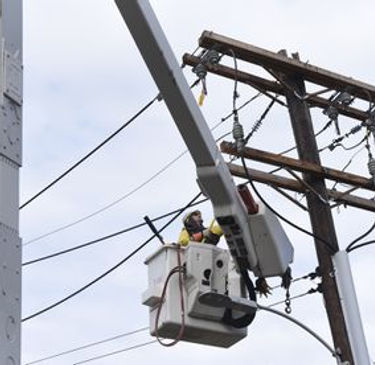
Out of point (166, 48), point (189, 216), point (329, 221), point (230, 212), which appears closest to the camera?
point (166, 48)

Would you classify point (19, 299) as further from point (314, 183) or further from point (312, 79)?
point (312, 79)

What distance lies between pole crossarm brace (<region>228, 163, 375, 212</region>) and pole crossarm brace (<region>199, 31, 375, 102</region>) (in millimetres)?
1285

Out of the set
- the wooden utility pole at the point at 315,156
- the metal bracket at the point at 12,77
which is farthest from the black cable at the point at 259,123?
the metal bracket at the point at 12,77

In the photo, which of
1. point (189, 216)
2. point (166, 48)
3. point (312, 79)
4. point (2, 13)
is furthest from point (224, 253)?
point (312, 79)

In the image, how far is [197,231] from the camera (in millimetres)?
7730

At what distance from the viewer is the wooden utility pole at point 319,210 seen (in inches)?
371

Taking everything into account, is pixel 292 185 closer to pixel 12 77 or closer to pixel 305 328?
pixel 305 328

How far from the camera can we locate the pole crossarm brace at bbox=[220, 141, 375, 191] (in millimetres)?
9945

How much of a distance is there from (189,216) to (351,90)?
3.95m

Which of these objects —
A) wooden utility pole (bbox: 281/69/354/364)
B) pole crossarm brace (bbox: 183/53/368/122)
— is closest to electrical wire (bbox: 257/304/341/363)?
wooden utility pole (bbox: 281/69/354/364)

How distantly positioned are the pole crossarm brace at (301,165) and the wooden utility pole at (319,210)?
12 centimetres

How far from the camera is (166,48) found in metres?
5.36

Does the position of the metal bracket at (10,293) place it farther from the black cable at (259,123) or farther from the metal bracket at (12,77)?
the black cable at (259,123)

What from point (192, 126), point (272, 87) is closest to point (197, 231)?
point (192, 126)
